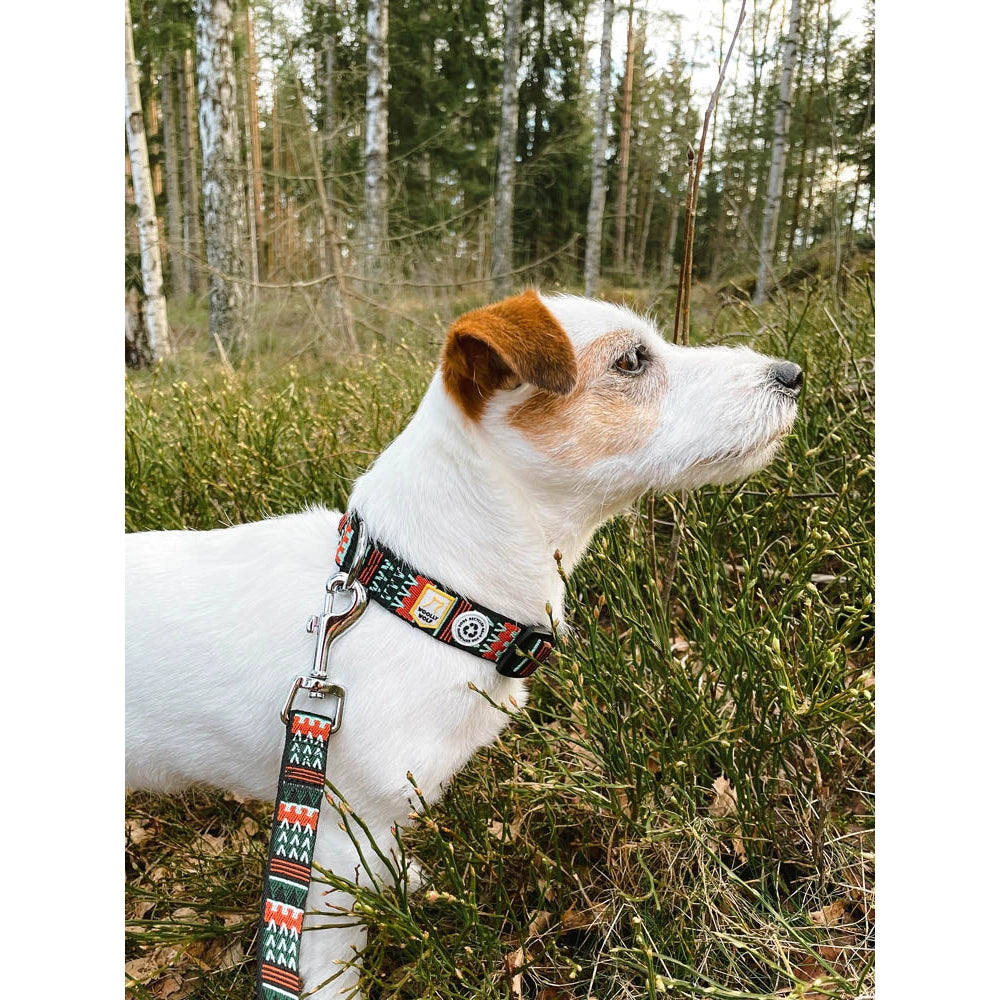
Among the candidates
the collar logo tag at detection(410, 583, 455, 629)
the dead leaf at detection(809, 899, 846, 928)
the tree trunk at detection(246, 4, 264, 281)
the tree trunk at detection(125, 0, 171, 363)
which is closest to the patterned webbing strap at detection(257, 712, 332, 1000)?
the collar logo tag at detection(410, 583, 455, 629)

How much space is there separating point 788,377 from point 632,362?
1.06 feet

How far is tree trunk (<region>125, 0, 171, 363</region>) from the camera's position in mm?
2881

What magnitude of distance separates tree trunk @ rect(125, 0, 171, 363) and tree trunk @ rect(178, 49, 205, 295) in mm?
238

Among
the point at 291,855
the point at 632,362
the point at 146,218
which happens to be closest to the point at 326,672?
the point at 291,855

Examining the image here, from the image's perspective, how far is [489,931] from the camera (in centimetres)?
149

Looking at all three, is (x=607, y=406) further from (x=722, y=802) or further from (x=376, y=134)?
(x=376, y=134)

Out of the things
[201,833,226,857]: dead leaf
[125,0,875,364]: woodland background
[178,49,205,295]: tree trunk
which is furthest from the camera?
[178,49,205,295]: tree trunk

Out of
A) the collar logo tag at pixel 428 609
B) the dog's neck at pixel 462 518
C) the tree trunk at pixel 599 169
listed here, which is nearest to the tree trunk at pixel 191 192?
the tree trunk at pixel 599 169

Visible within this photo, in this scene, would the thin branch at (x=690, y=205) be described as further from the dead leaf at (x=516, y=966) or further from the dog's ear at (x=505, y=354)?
the dead leaf at (x=516, y=966)

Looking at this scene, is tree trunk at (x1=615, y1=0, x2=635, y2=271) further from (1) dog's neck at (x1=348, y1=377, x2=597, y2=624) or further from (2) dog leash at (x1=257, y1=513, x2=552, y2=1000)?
(2) dog leash at (x1=257, y1=513, x2=552, y2=1000)

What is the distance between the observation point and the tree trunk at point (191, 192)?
336 cm
